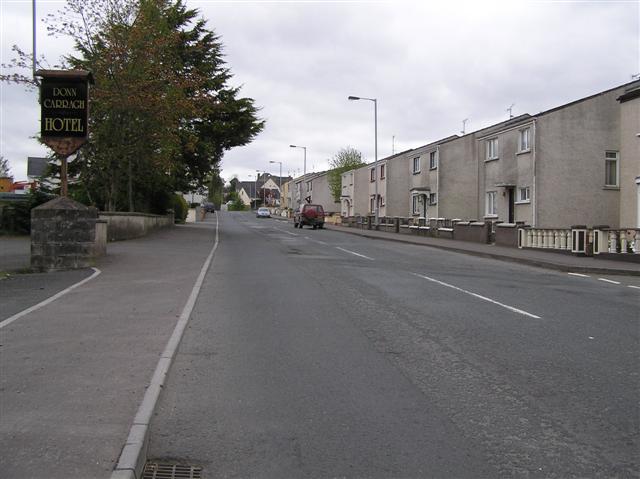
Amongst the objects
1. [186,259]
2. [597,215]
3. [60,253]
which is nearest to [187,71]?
[186,259]

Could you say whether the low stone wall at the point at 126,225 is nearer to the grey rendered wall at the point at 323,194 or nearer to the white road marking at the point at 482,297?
the white road marking at the point at 482,297

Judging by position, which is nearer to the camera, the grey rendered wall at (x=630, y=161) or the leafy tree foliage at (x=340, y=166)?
the grey rendered wall at (x=630, y=161)

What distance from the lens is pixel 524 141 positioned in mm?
29875

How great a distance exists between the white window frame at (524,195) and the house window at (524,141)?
1.88 m

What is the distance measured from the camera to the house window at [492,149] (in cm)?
3300

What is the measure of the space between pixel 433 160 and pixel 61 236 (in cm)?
3211

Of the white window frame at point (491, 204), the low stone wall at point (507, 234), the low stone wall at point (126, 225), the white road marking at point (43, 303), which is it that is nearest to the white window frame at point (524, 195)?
the low stone wall at point (507, 234)

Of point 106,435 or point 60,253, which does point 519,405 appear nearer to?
point 106,435

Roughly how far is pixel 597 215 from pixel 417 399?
26.7 m

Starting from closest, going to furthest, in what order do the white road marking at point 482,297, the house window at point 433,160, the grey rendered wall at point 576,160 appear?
the white road marking at point 482,297, the grey rendered wall at point 576,160, the house window at point 433,160

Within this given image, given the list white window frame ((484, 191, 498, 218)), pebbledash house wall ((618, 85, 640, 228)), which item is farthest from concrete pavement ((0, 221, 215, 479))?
white window frame ((484, 191, 498, 218))

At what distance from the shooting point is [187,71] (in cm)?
3145

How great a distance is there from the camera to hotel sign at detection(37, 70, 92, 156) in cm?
1421

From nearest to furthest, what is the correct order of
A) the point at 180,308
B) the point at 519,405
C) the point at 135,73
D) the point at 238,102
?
the point at 519,405, the point at 180,308, the point at 135,73, the point at 238,102
